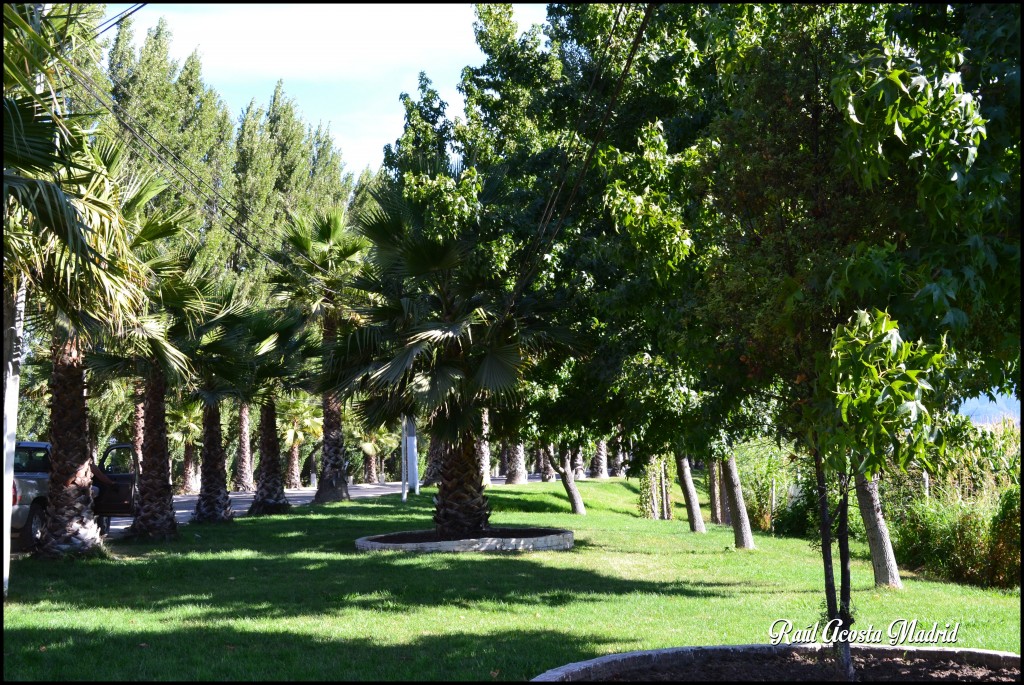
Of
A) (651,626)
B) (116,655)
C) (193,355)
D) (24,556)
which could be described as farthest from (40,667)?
(193,355)

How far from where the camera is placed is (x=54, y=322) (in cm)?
1218

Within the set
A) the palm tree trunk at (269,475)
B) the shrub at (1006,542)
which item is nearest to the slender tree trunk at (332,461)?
the palm tree trunk at (269,475)

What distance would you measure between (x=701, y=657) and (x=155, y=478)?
1386 cm

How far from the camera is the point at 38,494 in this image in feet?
48.9

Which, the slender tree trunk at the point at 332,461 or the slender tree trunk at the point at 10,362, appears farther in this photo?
the slender tree trunk at the point at 332,461

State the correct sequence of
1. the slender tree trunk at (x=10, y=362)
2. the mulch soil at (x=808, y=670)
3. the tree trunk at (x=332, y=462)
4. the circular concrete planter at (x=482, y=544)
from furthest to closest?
the tree trunk at (x=332, y=462), the circular concrete planter at (x=482, y=544), the slender tree trunk at (x=10, y=362), the mulch soil at (x=808, y=670)

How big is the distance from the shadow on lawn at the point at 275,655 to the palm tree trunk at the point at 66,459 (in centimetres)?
573

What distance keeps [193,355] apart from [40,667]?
12.2 meters

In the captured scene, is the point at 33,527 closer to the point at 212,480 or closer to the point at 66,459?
the point at 66,459

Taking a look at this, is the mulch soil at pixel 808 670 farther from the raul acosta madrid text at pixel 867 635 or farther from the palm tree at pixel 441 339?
the palm tree at pixel 441 339

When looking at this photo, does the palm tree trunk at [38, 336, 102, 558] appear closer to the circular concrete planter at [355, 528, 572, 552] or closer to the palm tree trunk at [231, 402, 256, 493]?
the circular concrete planter at [355, 528, 572, 552]

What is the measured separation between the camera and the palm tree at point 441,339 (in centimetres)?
1419

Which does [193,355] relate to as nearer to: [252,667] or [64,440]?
[64,440]

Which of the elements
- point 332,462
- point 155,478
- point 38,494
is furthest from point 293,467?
point 38,494
